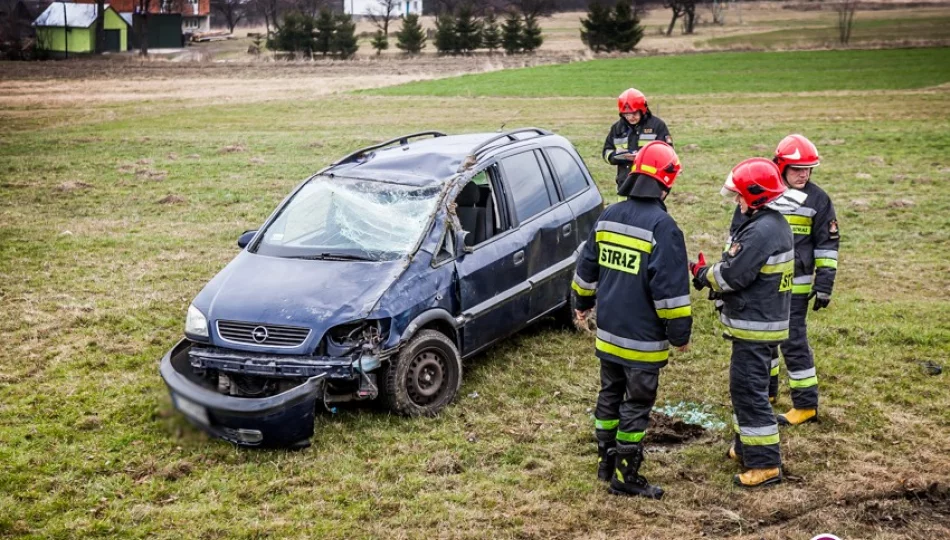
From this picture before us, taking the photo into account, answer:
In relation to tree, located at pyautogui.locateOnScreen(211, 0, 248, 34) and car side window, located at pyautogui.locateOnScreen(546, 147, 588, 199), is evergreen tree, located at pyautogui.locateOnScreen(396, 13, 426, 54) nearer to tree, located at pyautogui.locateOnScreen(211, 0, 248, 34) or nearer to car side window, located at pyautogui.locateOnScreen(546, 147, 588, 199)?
tree, located at pyautogui.locateOnScreen(211, 0, 248, 34)

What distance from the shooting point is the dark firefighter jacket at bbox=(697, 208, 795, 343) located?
5184mm

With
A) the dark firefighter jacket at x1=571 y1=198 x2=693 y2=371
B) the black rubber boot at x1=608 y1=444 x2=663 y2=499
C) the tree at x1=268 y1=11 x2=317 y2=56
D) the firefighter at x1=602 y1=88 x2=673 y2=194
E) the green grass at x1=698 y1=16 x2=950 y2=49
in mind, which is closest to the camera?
the dark firefighter jacket at x1=571 y1=198 x2=693 y2=371

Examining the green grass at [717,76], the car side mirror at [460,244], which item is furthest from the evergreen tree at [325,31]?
the car side mirror at [460,244]

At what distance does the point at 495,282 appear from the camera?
23.1 ft

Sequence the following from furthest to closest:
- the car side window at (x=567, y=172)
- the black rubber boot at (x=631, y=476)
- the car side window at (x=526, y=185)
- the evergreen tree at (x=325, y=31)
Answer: the evergreen tree at (x=325, y=31) → the car side window at (x=567, y=172) → the car side window at (x=526, y=185) → the black rubber boot at (x=631, y=476)

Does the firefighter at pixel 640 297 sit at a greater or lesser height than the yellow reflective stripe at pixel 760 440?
greater

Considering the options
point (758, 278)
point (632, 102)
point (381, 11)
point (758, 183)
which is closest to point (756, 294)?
point (758, 278)

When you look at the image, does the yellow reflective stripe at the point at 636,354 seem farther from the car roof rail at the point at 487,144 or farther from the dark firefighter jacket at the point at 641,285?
the car roof rail at the point at 487,144

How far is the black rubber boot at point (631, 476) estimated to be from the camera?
5.26 metres

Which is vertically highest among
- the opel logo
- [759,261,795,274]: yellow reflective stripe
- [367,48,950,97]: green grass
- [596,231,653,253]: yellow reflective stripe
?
[367,48,950,97]: green grass

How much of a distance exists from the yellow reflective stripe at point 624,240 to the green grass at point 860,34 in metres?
51.6

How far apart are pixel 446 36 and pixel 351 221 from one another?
56.7 metres

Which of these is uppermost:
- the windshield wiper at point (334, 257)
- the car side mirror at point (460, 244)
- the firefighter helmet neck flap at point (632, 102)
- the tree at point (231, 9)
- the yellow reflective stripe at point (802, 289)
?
the tree at point (231, 9)

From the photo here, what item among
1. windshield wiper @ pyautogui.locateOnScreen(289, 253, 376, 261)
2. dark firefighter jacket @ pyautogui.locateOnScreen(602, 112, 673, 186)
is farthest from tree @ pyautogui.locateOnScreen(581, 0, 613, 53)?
windshield wiper @ pyautogui.locateOnScreen(289, 253, 376, 261)
